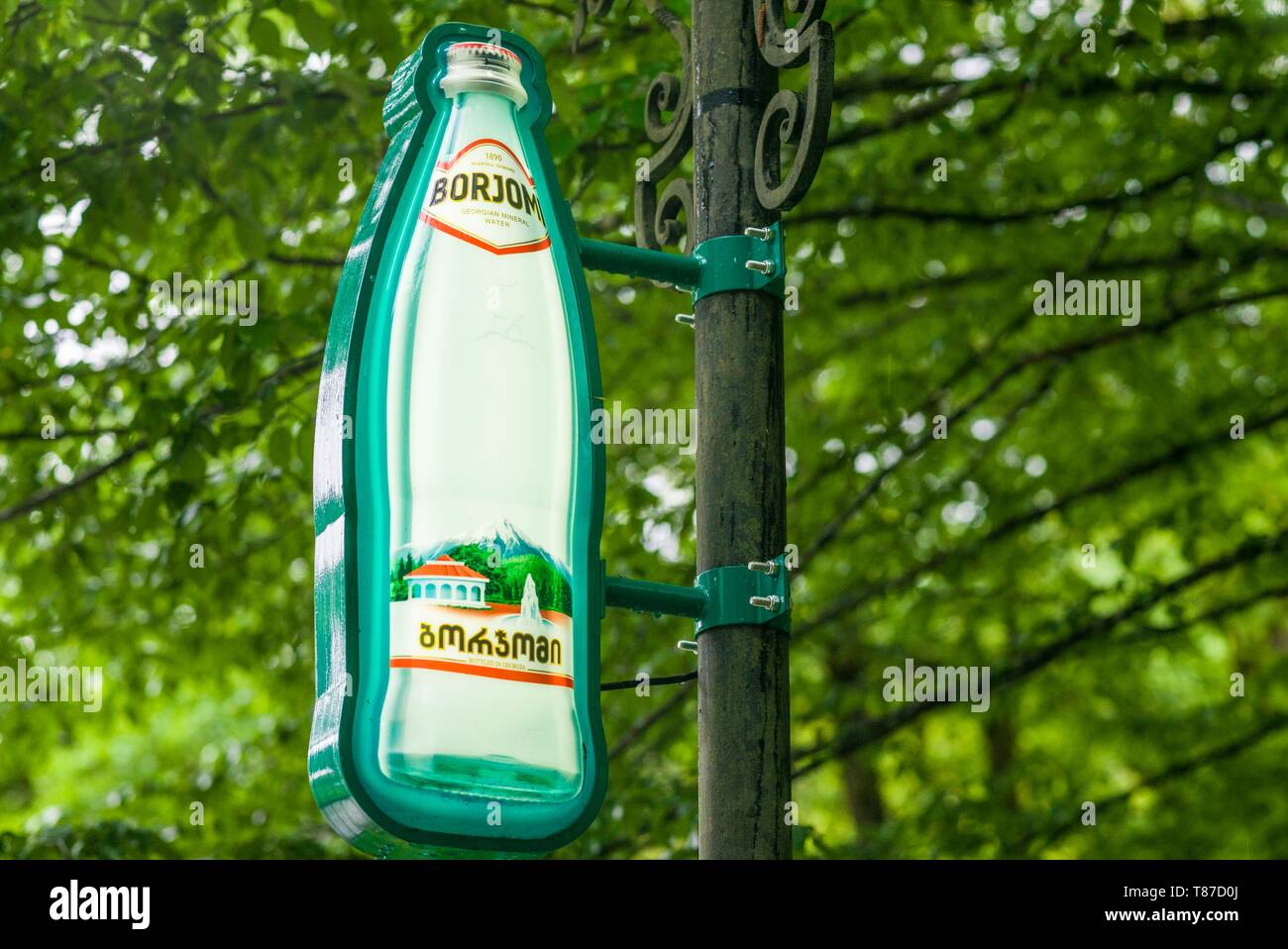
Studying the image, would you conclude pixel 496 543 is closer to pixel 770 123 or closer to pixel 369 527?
pixel 369 527

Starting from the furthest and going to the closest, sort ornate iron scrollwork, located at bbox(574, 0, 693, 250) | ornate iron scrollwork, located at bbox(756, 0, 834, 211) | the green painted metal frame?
ornate iron scrollwork, located at bbox(574, 0, 693, 250) < ornate iron scrollwork, located at bbox(756, 0, 834, 211) < the green painted metal frame

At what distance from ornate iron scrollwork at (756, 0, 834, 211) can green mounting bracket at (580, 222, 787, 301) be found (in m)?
0.08

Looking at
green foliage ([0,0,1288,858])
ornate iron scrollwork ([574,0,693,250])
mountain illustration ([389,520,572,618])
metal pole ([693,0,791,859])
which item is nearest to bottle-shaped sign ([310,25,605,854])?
mountain illustration ([389,520,572,618])

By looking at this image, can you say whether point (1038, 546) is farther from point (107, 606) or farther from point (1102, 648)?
point (107, 606)

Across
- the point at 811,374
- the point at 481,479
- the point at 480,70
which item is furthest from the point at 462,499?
the point at 811,374

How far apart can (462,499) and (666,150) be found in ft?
4.37

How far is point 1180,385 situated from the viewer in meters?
10.0

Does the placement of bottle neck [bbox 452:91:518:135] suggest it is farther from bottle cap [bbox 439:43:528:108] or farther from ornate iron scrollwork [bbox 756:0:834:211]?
ornate iron scrollwork [bbox 756:0:834:211]

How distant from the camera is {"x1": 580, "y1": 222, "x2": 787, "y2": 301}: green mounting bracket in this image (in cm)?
302

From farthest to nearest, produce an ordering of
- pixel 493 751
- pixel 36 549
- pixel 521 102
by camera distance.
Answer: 1. pixel 36 549
2. pixel 521 102
3. pixel 493 751

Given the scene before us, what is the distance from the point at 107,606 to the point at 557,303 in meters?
6.54

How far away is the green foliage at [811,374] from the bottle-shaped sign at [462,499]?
3.05 m
